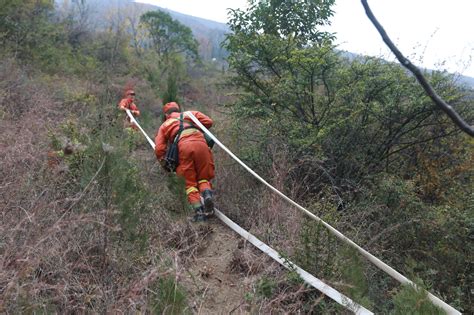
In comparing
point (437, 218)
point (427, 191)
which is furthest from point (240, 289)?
point (427, 191)

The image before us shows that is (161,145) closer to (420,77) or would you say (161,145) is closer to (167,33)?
(420,77)

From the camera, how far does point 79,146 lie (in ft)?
15.5

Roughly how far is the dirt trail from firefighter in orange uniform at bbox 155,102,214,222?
0.36 meters

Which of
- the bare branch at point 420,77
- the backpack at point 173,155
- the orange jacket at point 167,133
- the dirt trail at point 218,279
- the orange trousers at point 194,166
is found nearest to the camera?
the bare branch at point 420,77

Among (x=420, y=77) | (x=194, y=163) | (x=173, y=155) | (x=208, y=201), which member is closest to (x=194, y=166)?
(x=194, y=163)

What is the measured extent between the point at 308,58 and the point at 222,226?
2.74m

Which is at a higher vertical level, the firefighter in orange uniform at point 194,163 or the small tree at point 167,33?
the firefighter in orange uniform at point 194,163

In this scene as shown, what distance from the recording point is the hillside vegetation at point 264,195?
116 inches

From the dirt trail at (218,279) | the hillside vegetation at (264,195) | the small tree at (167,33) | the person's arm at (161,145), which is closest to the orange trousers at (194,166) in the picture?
the hillside vegetation at (264,195)

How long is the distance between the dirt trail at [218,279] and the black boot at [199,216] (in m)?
0.22

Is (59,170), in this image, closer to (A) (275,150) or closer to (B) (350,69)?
(A) (275,150)

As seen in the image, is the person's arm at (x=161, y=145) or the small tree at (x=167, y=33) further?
the small tree at (x=167, y=33)

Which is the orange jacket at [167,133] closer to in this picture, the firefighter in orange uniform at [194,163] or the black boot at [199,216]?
the firefighter in orange uniform at [194,163]

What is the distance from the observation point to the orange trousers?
4.90m
